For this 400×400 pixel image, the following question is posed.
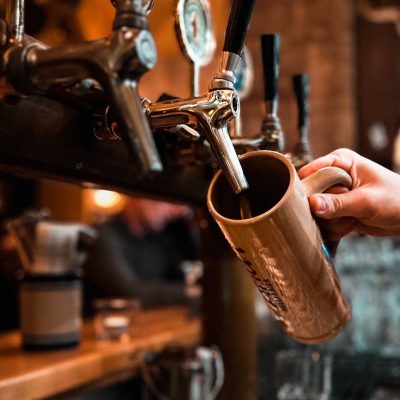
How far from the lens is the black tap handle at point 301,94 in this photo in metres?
0.95

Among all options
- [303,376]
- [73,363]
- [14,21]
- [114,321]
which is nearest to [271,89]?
[14,21]

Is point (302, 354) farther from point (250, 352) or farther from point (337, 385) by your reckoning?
point (337, 385)

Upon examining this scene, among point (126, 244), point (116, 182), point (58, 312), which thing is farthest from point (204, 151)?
point (126, 244)

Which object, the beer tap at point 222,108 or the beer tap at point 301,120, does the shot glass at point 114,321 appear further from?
the beer tap at point 222,108

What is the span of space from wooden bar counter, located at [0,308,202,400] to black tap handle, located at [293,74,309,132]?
2.34 feet

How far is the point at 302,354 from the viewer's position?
1.11 m

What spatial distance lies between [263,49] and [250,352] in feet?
1.87

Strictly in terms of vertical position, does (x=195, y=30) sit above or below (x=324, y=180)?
above

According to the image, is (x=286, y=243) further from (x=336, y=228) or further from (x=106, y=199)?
(x=106, y=199)

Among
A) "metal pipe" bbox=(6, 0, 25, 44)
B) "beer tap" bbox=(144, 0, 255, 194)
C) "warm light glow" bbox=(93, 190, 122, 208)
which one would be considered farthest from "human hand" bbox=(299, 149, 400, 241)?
"warm light glow" bbox=(93, 190, 122, 208)

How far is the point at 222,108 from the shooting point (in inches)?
22.9

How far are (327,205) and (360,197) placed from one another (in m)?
0.06

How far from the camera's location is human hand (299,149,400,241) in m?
0.67

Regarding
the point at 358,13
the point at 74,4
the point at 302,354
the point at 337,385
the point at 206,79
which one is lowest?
the point at 337,385
